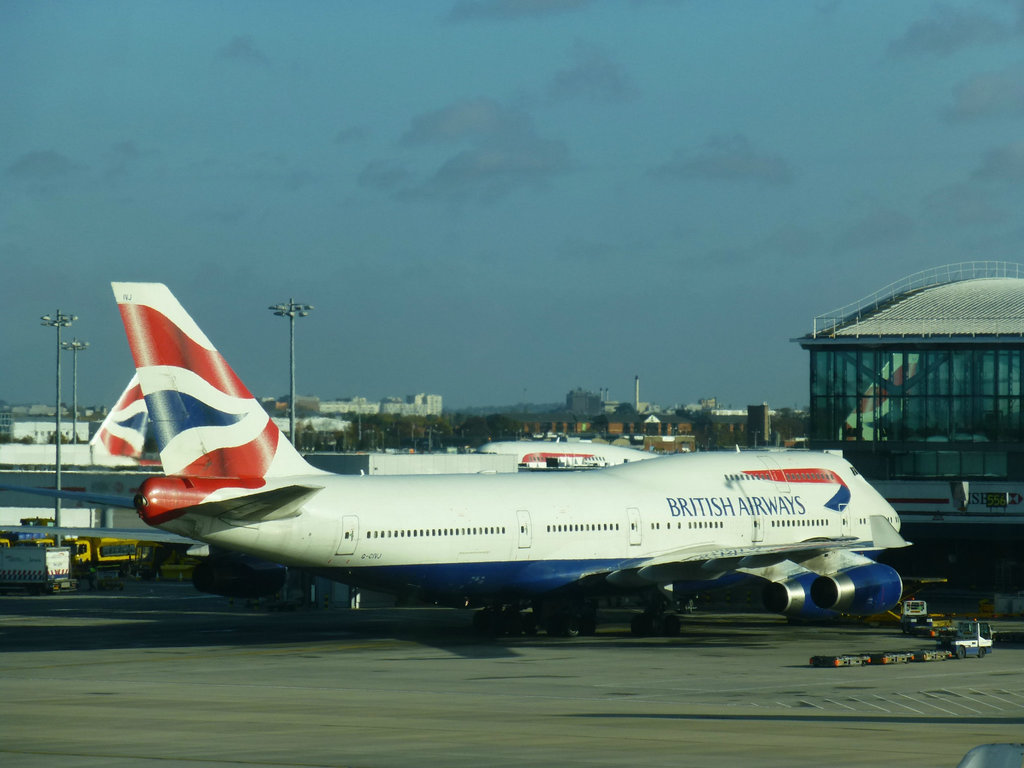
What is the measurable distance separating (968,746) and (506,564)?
21238 mm

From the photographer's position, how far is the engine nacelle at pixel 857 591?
1638 inches

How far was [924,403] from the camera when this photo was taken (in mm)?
82938

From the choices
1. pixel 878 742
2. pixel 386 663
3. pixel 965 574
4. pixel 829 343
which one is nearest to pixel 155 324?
pixel 386 663


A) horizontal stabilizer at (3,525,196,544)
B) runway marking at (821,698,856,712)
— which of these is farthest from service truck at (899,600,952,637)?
horizontal stabilizer at (3,525,196,544)

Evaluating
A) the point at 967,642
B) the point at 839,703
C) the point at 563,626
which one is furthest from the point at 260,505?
the point at 967,642

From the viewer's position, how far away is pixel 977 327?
270 ft

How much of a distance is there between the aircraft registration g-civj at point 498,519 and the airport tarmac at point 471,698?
5.38 ft

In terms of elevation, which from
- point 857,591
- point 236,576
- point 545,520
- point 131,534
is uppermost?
point 545,520

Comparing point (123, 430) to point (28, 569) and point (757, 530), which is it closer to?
point (28, 569)

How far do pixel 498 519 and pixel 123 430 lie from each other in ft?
233

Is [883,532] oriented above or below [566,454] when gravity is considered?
below

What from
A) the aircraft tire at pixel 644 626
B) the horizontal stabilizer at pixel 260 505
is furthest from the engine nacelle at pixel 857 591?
the horizontal stabilizer at pixel 260 505

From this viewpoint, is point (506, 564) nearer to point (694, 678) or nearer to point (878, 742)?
point (694, 678)

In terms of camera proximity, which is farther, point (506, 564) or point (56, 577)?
point (56, 577)
